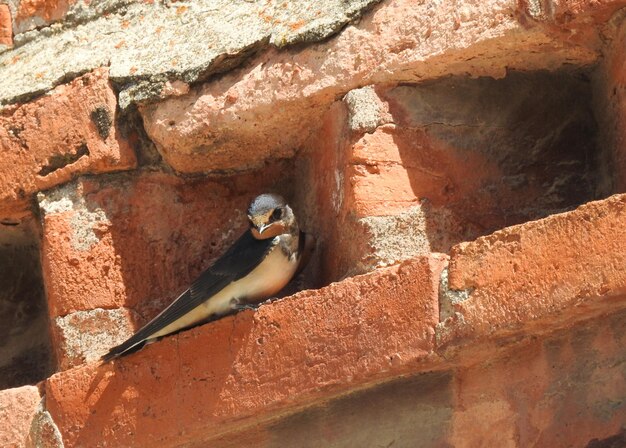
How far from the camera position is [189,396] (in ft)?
11.4

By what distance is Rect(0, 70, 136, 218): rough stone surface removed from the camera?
12.8ft

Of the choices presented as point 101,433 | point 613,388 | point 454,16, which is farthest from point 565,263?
point 101,433

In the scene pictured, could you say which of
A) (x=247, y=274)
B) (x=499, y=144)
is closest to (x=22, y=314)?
(x=247, y=274)

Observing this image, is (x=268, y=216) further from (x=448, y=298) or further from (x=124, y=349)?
(x=448, y=298)

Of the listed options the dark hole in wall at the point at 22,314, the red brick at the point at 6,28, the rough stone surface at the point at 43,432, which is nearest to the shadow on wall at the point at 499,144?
the rough stone surface at the point at 43,432

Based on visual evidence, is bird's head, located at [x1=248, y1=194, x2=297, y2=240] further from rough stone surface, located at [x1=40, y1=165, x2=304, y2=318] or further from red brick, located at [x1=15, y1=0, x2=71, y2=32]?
red brick, located at [x1=15, y1=0, x2=71, y2=32]

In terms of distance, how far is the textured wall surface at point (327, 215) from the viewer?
10.2 ft

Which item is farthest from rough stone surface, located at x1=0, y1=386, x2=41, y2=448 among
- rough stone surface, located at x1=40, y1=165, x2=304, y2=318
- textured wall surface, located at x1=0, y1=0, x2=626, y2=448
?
rough stone surface, located at x1=40, y1=165, x2=304, y2=318

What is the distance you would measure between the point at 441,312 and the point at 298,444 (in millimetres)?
→ 482

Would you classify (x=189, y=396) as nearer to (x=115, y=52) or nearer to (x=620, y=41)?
(x=115, y=52)

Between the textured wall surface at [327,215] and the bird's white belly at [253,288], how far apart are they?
97 millimetres

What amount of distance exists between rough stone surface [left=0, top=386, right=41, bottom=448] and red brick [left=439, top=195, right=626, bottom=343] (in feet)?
3.83

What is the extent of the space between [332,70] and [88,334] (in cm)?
94

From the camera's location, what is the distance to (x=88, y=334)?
3787 millimetres
